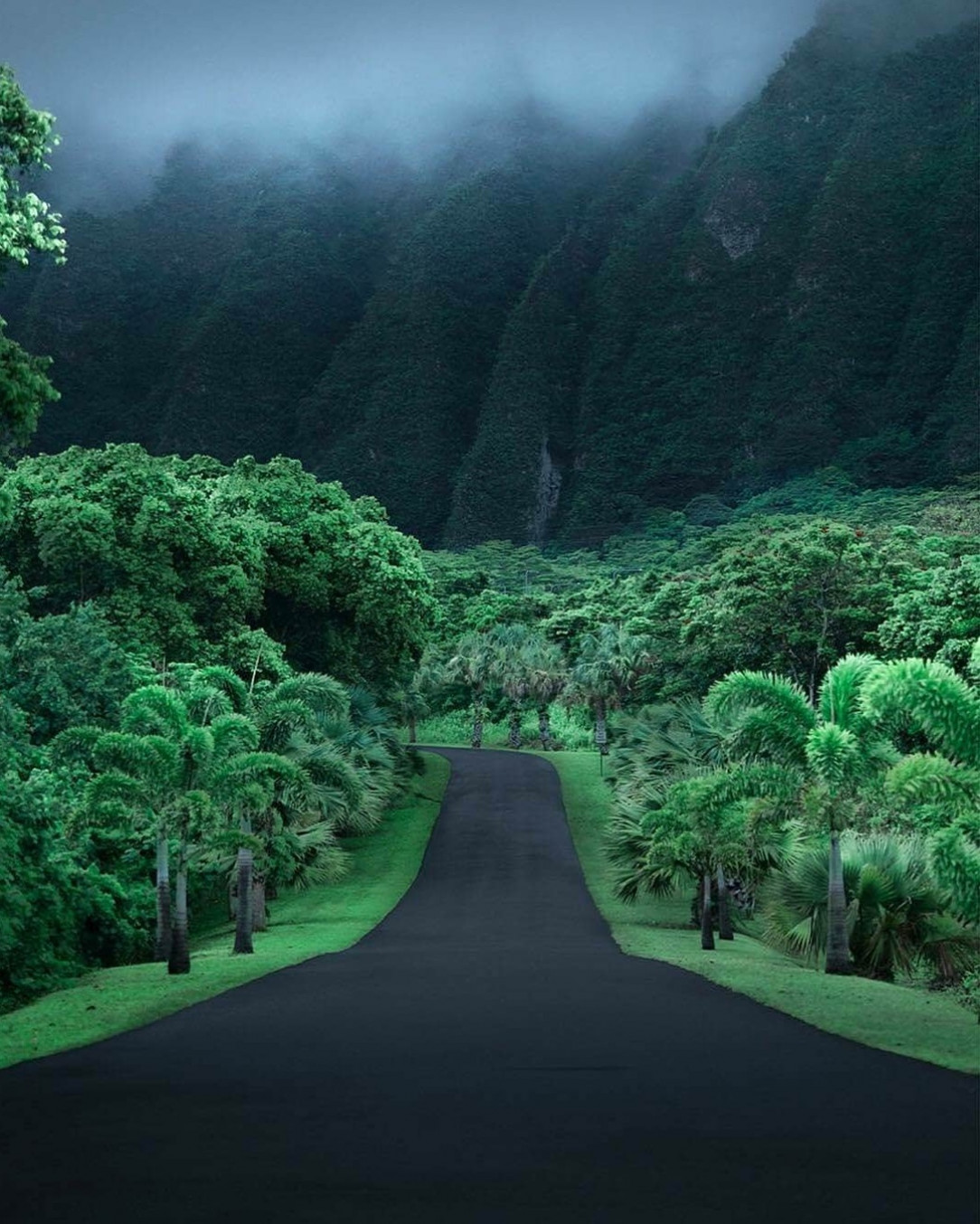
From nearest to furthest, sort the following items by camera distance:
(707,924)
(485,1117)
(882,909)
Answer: (485,1117), (882,909), (707,924)

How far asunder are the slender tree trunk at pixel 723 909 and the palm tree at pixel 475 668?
47206 mm

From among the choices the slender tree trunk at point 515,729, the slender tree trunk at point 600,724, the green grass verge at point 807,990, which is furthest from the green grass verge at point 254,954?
the slender tree trunk at point 515,729

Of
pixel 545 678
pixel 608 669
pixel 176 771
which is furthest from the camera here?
pixel 545 678

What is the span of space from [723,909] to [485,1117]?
81.4ft

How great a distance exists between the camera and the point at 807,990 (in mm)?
21484

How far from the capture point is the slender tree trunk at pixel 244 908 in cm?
3098

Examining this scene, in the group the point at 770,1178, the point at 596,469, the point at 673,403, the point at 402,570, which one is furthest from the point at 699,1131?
the point at 673,403

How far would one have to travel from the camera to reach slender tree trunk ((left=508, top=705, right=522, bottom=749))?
82.7 meters

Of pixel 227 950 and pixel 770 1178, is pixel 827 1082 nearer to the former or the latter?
pixel 770 1178

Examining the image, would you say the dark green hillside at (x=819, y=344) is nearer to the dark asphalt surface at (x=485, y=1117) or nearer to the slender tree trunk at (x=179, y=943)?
the slender tree trunk at (x=179, y=943)

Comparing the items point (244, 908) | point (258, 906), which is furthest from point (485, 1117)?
point (258, 906)

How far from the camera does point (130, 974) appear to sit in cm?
2673

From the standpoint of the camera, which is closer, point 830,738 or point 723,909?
point 830,738

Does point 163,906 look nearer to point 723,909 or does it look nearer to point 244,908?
point 244,908
